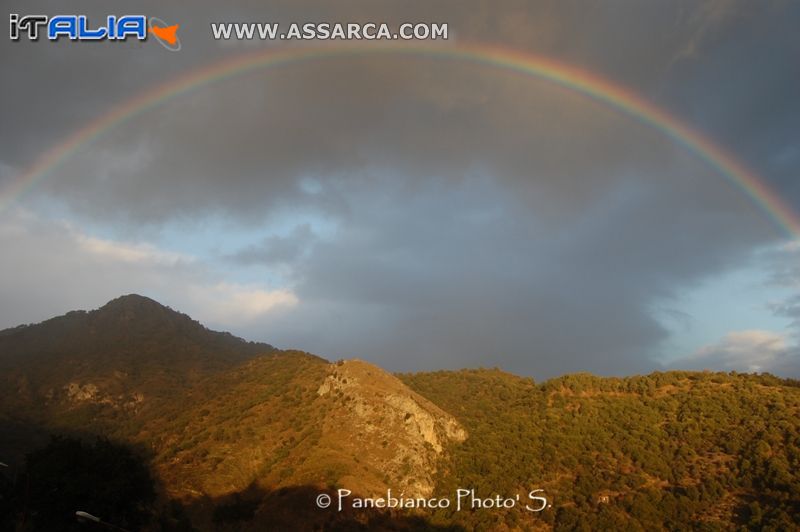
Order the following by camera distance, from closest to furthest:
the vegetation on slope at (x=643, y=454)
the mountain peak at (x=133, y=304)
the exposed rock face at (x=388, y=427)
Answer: the vegetation on slope at (x=643, y=454) → the exposed rock face at (x=388, y=427) → the mountain peak at (x=133, y=304)

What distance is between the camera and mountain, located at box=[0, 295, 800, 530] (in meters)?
53.1

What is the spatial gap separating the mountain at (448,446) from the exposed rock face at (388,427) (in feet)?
0.72

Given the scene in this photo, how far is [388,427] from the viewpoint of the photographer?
70625 millimetres

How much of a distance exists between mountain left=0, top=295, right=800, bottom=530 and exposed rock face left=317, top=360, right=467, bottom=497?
0.22 m

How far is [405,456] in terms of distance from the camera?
6631 cm

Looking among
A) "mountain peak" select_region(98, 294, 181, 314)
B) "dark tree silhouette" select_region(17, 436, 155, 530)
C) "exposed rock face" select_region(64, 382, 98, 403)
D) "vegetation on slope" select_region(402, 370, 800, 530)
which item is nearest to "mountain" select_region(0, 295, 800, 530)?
"vegetation on slope" select_region(402, 370, 800, 530)

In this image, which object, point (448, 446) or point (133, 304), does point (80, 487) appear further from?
point (133, 304)

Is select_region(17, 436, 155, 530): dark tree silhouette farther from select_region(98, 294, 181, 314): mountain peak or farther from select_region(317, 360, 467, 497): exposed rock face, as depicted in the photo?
select_region(98, 294, 181, 314): mountain peak

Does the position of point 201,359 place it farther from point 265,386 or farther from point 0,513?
point 0,513

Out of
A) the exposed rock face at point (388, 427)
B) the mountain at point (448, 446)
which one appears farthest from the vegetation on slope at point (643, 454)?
the exposed rock face at point (388, 427)

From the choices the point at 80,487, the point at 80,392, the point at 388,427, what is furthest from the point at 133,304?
the point at 80,487

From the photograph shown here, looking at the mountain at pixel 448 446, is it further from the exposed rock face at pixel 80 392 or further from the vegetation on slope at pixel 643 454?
the exposed rock face at pixel 80 392

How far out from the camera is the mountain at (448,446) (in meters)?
53.1

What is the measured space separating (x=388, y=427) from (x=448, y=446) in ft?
33.2
